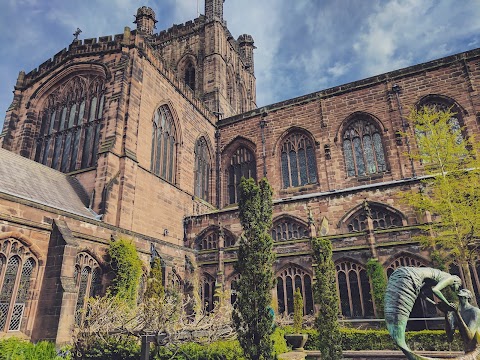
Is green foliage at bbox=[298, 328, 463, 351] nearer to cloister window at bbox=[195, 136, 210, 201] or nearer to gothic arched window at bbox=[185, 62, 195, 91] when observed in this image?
cloister window at bbox=[195, 136, 210, 201]

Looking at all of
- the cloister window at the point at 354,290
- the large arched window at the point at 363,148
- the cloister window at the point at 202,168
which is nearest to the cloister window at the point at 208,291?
the cloister window at the point at 202,168

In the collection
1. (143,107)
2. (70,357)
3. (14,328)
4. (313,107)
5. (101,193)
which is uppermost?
(313,107)

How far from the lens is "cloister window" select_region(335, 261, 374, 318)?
1534 cm

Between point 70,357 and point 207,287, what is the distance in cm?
1000

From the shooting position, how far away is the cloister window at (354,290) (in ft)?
50.3

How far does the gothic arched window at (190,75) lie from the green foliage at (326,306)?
25.9 m

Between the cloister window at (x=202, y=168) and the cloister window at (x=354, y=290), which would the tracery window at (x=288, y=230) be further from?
the cloister window at (x=202, y=168)

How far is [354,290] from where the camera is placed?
15.8 m

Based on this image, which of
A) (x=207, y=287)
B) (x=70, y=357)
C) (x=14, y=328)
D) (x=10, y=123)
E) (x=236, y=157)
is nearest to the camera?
(x=70, y=357)

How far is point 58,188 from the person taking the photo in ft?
50.6

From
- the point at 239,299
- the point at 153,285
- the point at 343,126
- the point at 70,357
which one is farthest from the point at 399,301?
the point at 343,126

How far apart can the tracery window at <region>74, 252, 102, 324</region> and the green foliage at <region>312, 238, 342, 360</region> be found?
7.92m

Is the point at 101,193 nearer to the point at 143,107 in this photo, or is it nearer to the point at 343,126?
the point at 143,107

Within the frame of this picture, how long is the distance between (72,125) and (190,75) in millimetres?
16255
